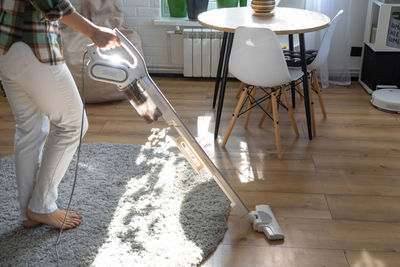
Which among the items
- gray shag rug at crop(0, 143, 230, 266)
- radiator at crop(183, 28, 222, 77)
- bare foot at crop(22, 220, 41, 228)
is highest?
radiator at crop(183, 28, 222, 77)

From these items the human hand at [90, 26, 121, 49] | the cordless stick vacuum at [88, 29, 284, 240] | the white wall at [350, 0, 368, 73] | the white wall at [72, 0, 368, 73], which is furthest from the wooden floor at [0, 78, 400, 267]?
the human hand at [90, 26, 121, 49]

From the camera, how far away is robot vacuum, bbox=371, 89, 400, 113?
10.5 ft

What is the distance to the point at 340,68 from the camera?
373 centimetres

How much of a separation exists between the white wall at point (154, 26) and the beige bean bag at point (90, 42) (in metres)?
0.19

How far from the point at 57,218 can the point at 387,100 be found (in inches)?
93.4

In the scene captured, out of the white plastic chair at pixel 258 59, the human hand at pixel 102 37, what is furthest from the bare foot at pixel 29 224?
the white plastic chair at pixel 258 59

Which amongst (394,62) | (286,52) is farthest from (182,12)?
(394,62)

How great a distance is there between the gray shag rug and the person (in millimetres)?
113

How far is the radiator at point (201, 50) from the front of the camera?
149 inches

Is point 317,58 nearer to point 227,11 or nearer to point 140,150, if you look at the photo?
point 227,11

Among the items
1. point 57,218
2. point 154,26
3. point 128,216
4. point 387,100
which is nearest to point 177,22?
point 154,26

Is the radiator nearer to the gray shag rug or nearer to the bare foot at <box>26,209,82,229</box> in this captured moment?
the gray shag rug

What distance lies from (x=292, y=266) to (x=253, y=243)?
0.20 metres

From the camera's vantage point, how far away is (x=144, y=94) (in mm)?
1706
